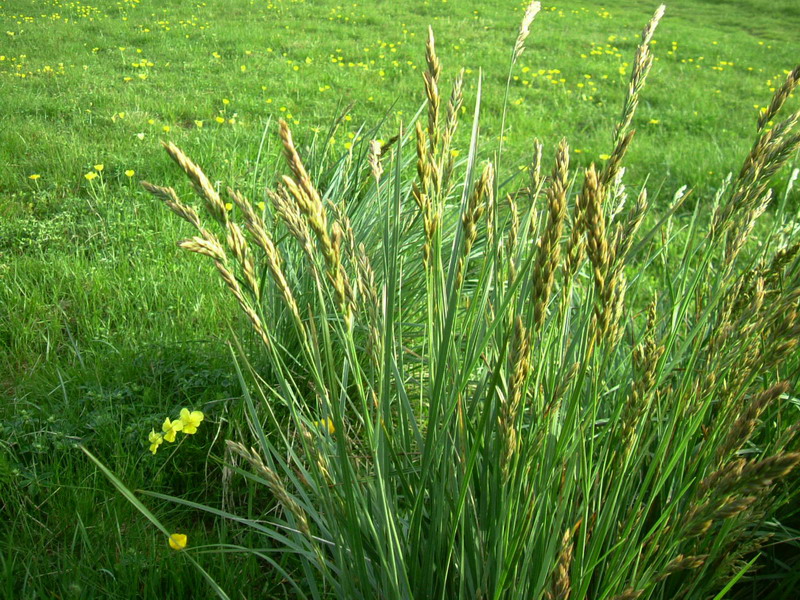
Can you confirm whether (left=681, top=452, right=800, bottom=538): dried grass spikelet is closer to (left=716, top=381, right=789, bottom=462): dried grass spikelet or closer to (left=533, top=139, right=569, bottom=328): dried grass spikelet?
(left=716, top=381, right=789, bottom=462): dried grass spikelet

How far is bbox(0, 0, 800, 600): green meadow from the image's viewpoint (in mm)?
894

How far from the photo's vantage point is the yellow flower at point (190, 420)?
1822 millimetres

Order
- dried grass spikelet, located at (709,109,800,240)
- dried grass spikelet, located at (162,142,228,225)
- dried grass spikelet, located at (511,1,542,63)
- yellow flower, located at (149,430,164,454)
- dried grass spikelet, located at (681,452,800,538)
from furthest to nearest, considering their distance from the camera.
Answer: yellow flower, located at (149,430,164,454) < dried grass spikelet, located at (511,1,542,63) < dried grass spikelet, located at (709,109,800,240) < dried grass spikelet, located at (162,142,228,225) < dried grass spikelet, located at (681,452,800,538)

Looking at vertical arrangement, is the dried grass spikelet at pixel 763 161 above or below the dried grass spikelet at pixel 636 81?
below

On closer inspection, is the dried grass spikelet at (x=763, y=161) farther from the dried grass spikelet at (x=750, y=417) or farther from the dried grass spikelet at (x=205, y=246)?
the dried grass spikelet at (x=205, y=246)

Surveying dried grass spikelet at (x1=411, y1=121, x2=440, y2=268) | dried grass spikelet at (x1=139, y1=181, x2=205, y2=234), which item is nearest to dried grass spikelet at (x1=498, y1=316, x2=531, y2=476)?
dried grass spikelet at (x1=411, y1=121, x2=440, y2=268)

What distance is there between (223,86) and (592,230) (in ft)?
21.2

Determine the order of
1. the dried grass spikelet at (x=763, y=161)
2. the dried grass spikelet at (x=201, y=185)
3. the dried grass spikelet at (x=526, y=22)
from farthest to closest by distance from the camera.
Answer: the dried grass spikelet at (x=526, y=22) < the dried grass spikelet at (x=763, y=161) < the dried grass spikelet at (x=201, y=185)

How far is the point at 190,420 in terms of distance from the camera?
72.6 inches

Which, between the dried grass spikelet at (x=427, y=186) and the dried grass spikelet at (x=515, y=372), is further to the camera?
the dried grass spikelet at (x=427, y=186)

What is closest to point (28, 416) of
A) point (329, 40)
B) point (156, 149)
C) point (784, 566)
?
point (784, 566)

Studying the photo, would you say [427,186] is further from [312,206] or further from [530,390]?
[530,390]

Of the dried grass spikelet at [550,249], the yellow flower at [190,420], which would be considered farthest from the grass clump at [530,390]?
the yellow flower at [190,420]

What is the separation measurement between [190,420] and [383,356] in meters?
1.03
